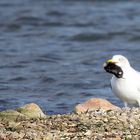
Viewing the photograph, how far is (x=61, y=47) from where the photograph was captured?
18875 millimetres

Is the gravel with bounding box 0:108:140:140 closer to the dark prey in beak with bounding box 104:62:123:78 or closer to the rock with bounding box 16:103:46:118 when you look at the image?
the rock with bounding box 16:103:46:118

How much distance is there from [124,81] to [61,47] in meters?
7.81

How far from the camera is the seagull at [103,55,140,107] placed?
36.5 ft

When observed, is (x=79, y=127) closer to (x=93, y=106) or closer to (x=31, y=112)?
(x=31, y=112)

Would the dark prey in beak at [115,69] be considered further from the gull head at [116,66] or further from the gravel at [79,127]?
the gravel at [79,127]

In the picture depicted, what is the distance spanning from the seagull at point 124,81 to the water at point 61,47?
2005 millimetres

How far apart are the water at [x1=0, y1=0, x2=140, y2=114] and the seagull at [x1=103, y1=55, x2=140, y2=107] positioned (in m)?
2.00

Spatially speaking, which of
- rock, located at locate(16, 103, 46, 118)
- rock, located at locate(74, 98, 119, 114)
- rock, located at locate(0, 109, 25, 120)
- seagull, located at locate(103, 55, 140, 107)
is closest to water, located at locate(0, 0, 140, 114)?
rock, located at locate(74, 98, 119, 114)

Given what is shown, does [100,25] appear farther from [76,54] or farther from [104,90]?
[104,90]

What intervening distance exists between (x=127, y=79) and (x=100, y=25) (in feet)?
33.5

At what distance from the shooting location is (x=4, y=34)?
20359 millimetres

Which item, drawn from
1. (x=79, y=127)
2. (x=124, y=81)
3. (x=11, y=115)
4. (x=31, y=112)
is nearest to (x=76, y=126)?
(x=79, y=127)

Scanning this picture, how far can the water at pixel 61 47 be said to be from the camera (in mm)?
14453

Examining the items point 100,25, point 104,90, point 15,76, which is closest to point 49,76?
point 15,76
